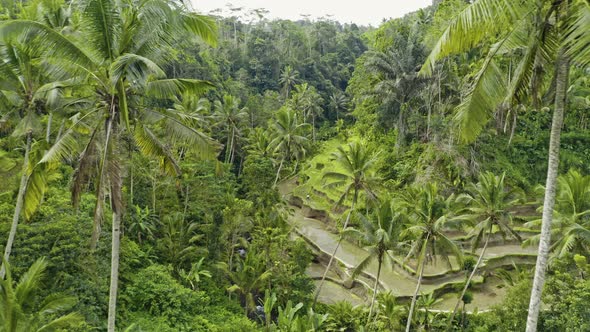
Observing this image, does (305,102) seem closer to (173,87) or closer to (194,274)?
(194,274)

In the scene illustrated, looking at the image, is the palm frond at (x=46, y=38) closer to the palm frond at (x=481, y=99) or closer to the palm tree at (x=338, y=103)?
the palm frond at (x=481, y=99)

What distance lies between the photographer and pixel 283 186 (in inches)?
1379

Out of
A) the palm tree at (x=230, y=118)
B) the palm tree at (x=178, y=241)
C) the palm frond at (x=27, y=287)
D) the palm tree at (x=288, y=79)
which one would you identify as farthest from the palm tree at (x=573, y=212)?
the palm tree at (x=288, y=79)

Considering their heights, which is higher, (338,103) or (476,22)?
(476,22)

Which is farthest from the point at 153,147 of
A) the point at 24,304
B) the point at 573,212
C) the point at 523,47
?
the point at 573,212

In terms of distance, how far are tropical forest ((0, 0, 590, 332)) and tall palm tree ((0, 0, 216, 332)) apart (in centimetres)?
3

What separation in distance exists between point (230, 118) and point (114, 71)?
23.7 metres

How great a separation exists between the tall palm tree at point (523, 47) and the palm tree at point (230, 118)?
933 inches

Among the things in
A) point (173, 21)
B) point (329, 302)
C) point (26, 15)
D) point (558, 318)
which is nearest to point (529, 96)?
point (173, 21)

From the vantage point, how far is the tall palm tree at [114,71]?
19.8ft

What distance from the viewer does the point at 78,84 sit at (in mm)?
6508

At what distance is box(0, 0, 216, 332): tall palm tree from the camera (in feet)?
19.8

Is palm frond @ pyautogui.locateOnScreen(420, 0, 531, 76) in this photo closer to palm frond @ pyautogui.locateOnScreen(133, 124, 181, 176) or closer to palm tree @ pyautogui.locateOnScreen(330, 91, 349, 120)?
palm frond @ pyautogui.locateOnScreen(133, 124, 181, 176)

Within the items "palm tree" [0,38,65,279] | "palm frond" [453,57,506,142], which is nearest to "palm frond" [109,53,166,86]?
"palm tree" [0,38,65,279]
